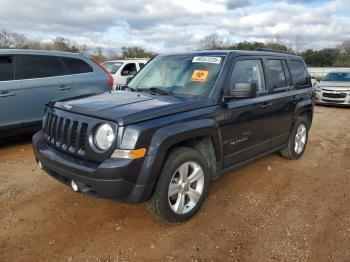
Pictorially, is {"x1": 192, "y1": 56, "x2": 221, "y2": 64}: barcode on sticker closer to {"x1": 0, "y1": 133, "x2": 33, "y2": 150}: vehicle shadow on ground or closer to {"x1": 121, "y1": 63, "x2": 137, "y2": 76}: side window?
{"x1": 0, "y1": 133, "x2": 33, "y2": 150}: vehicle shadow on ground

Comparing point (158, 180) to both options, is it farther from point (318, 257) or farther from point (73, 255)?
point (318, 257)

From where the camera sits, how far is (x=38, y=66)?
6293mm

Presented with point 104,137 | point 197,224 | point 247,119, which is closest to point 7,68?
point 104,137

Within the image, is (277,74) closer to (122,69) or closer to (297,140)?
(297,140)

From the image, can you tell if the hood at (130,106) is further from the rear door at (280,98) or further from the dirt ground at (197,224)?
the rear door at (280,98)

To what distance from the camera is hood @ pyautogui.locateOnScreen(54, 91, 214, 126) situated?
3.10m

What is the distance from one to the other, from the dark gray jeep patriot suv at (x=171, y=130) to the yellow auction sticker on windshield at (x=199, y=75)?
13 millimetres

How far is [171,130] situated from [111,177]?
72 centimetres

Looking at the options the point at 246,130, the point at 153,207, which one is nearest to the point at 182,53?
the point at 246,130

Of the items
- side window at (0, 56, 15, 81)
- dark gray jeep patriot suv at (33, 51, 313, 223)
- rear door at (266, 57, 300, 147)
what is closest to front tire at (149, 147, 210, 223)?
dark gray jeep patriot suv at (33, 51, 313, 223)

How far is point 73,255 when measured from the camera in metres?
3.01

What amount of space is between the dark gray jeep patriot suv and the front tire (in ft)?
0.03

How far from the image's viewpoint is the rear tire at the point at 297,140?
18.5 feet

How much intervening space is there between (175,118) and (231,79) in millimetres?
1099
